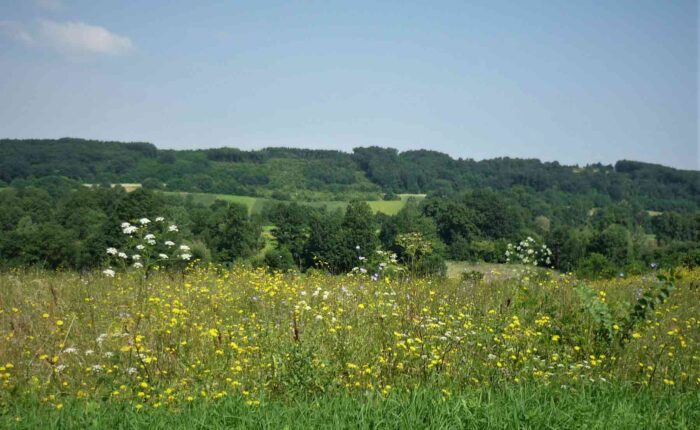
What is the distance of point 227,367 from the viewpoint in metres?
4.74

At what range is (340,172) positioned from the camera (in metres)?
111

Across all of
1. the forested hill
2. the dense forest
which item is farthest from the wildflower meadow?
the forested hill

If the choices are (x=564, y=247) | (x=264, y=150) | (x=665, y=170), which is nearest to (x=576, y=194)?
(x=665, y=170)

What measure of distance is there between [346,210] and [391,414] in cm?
4027

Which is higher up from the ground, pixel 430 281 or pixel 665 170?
pixel 665 170

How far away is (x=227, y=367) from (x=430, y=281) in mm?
4678

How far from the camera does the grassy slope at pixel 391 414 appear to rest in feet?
11.6

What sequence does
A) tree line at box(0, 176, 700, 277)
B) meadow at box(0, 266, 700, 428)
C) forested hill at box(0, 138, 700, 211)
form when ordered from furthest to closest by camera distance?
forested hill at box(0, 138, 700, 211) < tree line at box(0, 176, 700, 277) < meadow at box(0, 266, 700, 428)

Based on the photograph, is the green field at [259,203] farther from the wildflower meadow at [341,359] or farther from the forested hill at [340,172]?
the wildflower meadow at [341,359]

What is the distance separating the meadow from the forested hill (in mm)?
71406

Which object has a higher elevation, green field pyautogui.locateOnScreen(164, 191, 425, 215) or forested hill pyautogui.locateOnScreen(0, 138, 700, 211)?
forested hill pyautogui.locateOnScreen(0, 138, 700, 211)

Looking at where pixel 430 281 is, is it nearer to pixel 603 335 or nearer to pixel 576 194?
pixel 603 335

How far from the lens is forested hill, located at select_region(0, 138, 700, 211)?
79.4 m

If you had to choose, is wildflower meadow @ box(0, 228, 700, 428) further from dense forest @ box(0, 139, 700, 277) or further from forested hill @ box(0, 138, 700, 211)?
forested hill @ box(0, 138, 700, 211)
